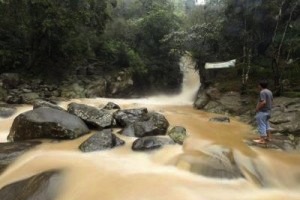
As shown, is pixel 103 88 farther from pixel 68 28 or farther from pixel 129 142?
pixel 129 142

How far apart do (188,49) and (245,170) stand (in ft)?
44.6

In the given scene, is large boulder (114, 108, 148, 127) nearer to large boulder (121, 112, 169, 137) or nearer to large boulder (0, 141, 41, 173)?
large boulder (121, 112, 169, 137)

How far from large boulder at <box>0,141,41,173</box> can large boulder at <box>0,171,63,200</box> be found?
0.87m

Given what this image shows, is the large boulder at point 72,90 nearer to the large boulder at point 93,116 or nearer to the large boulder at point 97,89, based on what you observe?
the large boulder at point 97,89

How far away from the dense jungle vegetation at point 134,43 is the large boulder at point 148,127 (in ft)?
20.4

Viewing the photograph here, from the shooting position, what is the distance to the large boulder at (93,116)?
31.8 feet

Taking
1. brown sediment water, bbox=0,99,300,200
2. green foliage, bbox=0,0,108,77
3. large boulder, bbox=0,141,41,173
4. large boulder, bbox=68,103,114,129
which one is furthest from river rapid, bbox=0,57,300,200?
green foliage, bbox=0,0,108,77

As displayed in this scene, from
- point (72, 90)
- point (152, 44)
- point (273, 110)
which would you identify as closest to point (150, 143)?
point (273, 110)

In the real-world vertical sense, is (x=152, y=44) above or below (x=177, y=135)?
above

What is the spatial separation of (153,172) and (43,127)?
11.4 ft

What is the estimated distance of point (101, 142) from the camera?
7918 mm

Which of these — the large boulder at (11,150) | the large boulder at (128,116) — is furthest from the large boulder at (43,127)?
the large boulder at (128,116)

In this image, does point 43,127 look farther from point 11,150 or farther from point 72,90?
point 72,90

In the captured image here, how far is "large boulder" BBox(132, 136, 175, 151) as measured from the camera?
774 centimetres
